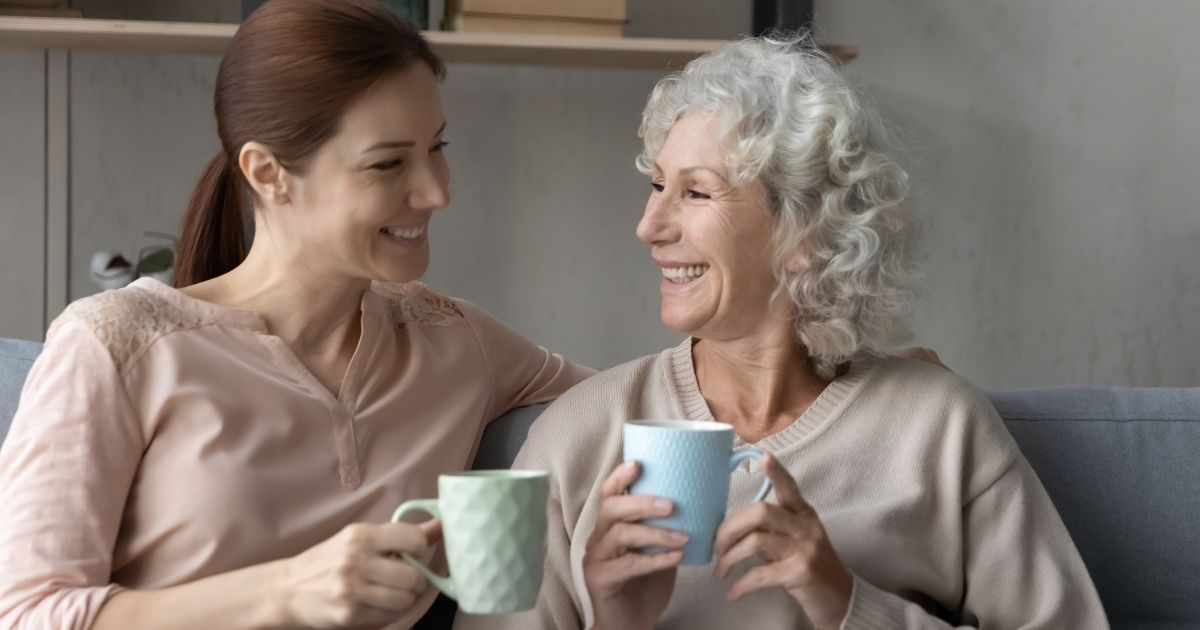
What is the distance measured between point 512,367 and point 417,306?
0.16 m

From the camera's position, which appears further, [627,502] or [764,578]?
[764,578]

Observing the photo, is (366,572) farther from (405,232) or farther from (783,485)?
(405,232)

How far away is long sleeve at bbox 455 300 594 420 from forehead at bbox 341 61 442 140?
32 cm

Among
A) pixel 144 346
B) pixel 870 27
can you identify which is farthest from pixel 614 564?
pixel 870 27

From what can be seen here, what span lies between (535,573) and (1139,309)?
2.50m

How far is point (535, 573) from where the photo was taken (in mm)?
1082

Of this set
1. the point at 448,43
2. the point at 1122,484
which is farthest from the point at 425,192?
the point at 448,43

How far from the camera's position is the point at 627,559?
3.94 ft

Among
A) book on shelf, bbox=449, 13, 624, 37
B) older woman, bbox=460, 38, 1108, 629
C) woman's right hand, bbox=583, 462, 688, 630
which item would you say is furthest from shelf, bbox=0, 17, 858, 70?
woman's right hand, bbox=583, 462, 688, 630

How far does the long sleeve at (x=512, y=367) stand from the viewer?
1.72m

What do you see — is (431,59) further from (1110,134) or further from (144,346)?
(1110,134)

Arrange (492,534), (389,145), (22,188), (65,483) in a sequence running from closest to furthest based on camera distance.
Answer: (492,534), (65,483), (389,145), (22,188)

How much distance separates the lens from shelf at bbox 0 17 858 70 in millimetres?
2416

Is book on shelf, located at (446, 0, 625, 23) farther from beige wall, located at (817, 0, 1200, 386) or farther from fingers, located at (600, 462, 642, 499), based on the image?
fingers, located at (600, 462, 642, 499)
